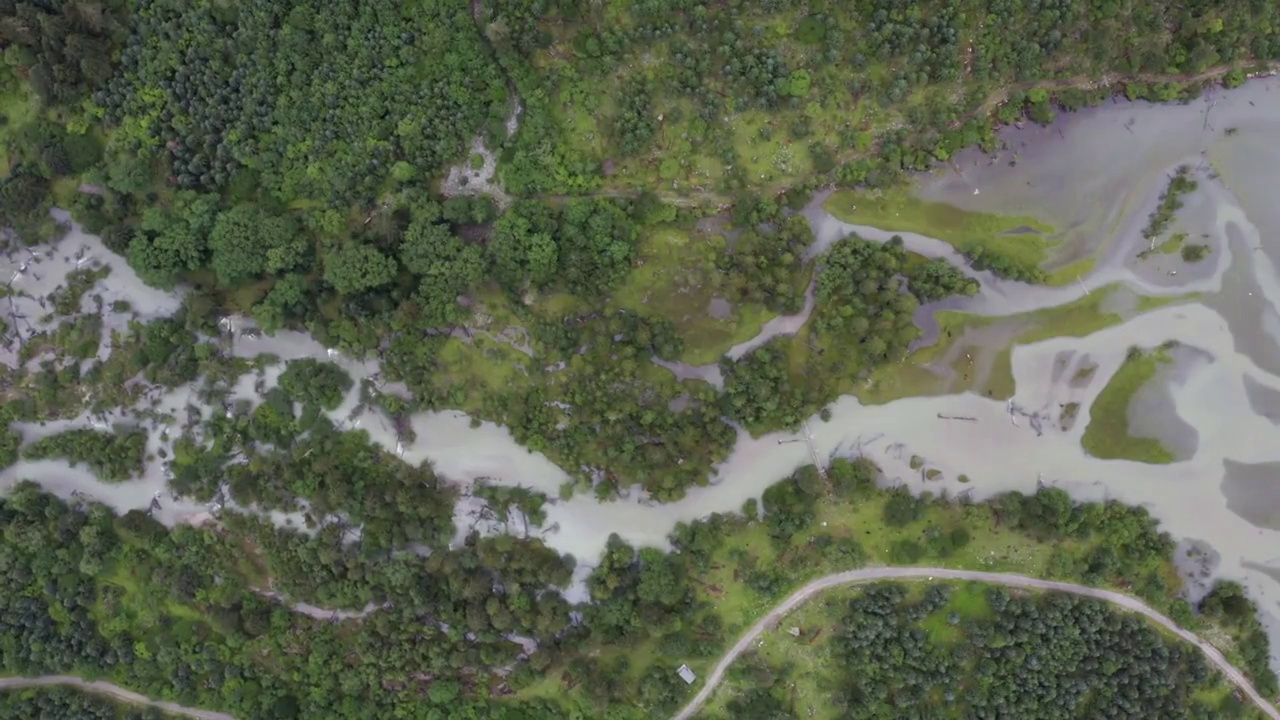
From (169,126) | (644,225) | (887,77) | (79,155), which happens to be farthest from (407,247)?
(887,77)

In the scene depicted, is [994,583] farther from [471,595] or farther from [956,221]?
[471,595]

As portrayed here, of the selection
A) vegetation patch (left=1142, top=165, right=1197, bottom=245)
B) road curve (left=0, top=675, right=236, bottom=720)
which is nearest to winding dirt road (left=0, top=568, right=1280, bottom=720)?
vegetation patch (left=1142, top=165, right=1197, bottom=245)

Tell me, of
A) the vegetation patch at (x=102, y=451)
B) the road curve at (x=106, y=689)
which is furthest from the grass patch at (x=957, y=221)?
the road curve at (x=106, y=689)

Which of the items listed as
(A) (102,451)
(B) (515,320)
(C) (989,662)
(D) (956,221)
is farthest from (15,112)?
(C) (989,662)

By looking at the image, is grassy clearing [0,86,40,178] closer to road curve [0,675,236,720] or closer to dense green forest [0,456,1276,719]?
dense green forest [0,456,1276,719]

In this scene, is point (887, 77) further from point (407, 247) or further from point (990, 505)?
point (407, 247)

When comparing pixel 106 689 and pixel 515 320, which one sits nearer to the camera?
pixel 515 320
